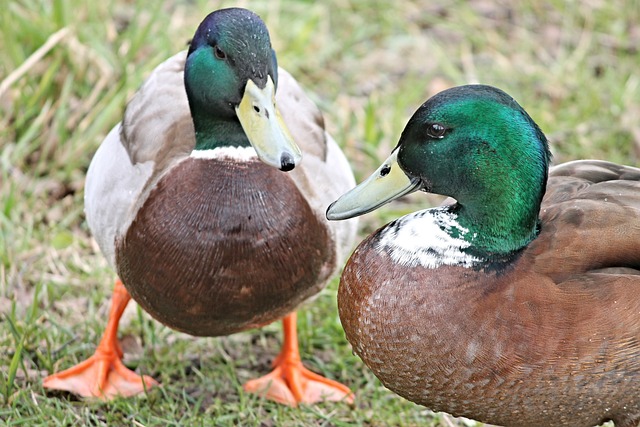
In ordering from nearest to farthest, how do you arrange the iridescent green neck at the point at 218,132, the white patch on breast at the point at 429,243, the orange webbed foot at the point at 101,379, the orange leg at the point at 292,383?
the white patch on breast at the point at 429,243 → the iridescent green neck at the point at 218,132 → the orange webbed foot at the point at 101,379 → the orange leg at the point at 292,383

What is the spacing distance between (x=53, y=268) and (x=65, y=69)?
1181mm

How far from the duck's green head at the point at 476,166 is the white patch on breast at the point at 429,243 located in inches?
1.6

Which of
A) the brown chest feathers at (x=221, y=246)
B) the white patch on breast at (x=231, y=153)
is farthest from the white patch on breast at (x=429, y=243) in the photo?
the white patch on breast at (x=231, y=153)

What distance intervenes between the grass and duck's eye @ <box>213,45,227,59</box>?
123cm

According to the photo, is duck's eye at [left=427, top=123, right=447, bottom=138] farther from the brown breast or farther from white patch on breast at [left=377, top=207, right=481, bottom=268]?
the brown breast

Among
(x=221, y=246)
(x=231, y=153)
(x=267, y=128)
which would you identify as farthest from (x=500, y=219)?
(x=231, y=153)

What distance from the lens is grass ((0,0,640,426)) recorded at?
3869 millimetres

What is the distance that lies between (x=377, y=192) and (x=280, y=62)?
2.75 m

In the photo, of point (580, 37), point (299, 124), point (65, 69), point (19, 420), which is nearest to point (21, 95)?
point (65, 69)

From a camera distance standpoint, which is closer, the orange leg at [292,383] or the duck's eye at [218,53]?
the duck's eye at [218,53]

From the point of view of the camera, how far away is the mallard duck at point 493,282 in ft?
9.46

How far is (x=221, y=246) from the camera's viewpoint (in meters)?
3.35

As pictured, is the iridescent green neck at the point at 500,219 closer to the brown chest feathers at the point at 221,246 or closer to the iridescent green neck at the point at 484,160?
the iridescent green neck at the point at 484,160

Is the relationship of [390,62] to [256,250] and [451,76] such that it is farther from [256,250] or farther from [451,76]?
[256,250]
